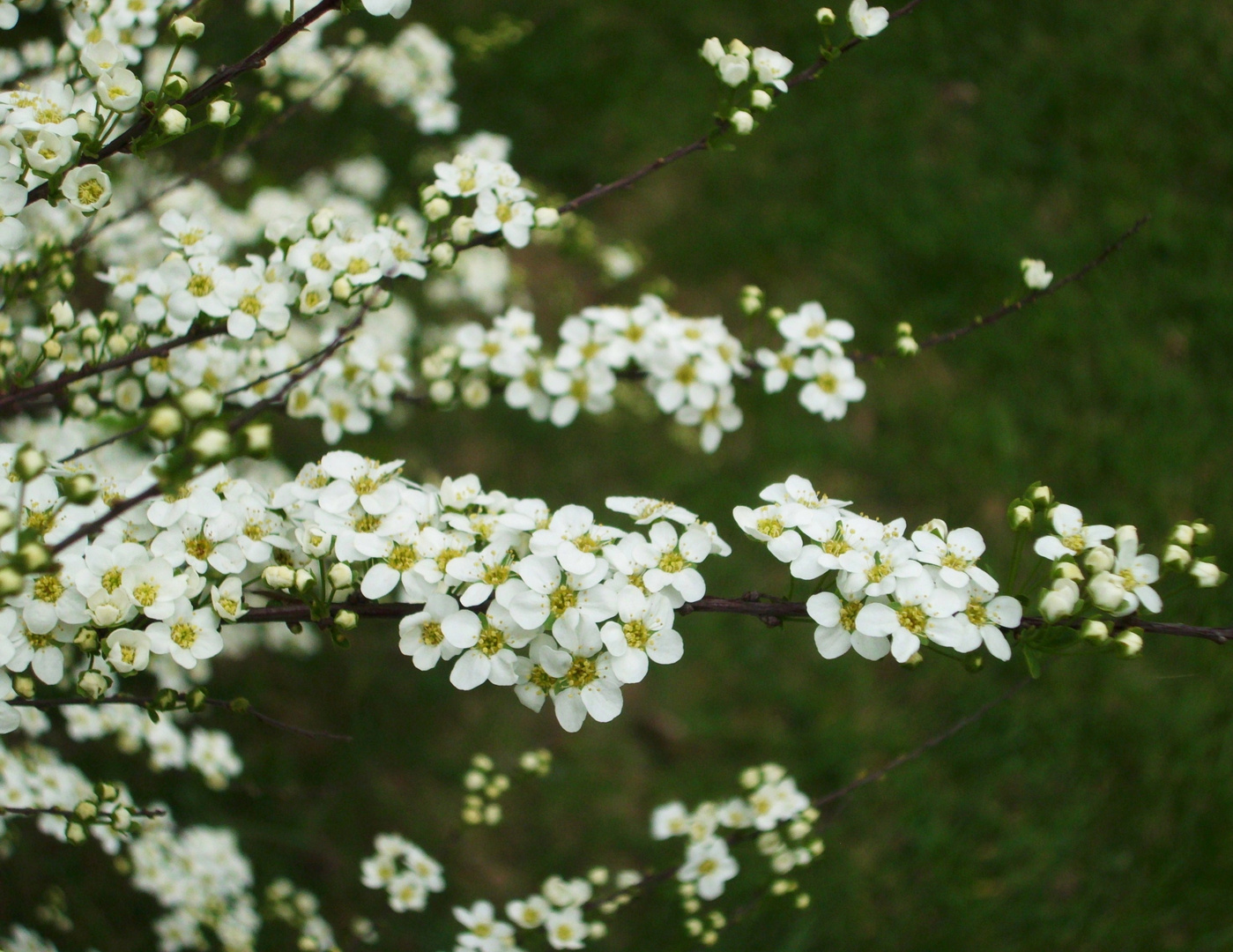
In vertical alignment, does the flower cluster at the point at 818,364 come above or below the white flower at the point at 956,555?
above

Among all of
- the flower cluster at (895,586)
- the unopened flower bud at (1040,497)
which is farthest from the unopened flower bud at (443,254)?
the unopened flower bud at (1040,497)

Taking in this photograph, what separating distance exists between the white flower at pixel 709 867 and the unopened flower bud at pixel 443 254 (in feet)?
5.48

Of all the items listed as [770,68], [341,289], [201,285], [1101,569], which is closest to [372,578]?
[341,289]

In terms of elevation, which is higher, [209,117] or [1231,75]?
[1231,75]

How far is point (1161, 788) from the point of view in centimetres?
404

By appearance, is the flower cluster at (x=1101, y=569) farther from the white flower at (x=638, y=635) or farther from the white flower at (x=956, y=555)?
the white flower at (x=638, y=635)

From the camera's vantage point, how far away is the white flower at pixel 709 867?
2.54m

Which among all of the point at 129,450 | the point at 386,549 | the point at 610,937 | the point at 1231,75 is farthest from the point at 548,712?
the point at 1231,75

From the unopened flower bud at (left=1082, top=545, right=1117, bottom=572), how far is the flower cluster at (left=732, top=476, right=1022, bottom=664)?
5.5 inches

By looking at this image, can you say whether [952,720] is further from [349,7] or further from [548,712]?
[349,7]

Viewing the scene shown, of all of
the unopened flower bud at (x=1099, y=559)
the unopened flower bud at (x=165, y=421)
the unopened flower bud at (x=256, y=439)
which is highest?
the unopened flower bud at (x=165, y=421)

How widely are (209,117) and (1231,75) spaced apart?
5.68 meters

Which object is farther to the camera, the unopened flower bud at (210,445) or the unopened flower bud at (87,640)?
the unopened flower bud at (87,640)

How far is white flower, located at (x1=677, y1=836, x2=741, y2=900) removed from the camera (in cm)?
254
